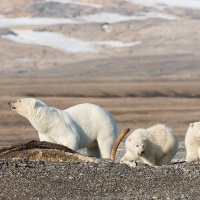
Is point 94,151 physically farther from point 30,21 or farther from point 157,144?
point 30,21

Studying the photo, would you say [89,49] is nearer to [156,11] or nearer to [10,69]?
[10,69]

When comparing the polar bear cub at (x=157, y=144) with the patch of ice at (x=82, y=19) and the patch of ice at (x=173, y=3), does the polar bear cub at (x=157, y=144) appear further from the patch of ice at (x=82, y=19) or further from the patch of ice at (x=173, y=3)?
the patch of ice at (x=173, y=3)

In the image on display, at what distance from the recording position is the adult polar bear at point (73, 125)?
1316 cm

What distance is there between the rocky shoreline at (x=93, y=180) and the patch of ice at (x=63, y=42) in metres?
138

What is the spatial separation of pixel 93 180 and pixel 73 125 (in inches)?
145

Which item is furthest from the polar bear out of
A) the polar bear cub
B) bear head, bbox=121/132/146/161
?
bear head, bbox=121/132/146/161

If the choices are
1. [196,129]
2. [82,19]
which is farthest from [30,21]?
[196,129]

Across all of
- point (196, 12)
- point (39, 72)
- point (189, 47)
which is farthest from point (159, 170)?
point (196, 12)

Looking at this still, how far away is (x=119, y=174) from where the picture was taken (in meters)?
10.0

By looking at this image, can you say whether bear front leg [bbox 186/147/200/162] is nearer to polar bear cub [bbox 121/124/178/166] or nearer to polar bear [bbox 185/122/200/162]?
polar bear [bbox 185/122/200/162]

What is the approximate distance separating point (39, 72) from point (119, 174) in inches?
4349

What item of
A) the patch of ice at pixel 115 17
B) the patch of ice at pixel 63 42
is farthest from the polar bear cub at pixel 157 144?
the patch of ice at pixel 115 17

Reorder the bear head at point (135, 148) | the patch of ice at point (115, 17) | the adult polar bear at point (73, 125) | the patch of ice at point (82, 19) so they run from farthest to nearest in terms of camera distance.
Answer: the patch of ice at point (115, 17) → the patch of ice at point (82, 19) → the adult polar bear at point (73, 125) → the bear head at point (135, 148)

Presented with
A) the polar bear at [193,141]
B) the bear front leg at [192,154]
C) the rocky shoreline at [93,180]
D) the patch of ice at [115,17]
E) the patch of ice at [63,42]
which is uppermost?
the rocky shoreline at [93,180]
